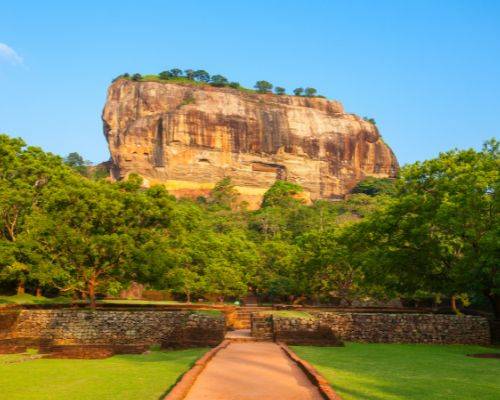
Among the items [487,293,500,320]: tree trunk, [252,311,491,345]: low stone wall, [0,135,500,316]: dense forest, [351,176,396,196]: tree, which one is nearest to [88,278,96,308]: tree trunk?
[0,135,500,316]: dense forest

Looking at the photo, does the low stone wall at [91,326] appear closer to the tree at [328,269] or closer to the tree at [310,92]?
the tree at [328,269]

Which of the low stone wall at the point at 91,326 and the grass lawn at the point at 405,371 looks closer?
the grass lawn at the point at 405,371

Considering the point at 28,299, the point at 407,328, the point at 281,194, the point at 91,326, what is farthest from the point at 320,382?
the point at 281,194

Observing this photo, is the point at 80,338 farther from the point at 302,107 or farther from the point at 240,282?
the point at 302,107

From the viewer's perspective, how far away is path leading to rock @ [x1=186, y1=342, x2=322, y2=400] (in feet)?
32.9

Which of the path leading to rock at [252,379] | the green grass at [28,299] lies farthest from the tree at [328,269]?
the path leading to rock at [252,379]

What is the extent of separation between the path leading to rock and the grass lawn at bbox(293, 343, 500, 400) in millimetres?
790

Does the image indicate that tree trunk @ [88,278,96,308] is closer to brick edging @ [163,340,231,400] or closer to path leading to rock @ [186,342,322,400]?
path leading to rock @ [186,342,322,400]

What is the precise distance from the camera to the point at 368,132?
122875 mm

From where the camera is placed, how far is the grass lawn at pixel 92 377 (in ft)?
33.7

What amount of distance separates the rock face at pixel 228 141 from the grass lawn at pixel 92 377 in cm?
9047

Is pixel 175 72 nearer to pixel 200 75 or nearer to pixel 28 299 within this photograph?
pixel 200 75

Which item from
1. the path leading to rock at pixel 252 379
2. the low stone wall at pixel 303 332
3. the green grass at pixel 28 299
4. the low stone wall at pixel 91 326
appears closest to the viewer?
the path leading to rock at pixel 252 379

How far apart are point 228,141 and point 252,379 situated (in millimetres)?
99364
